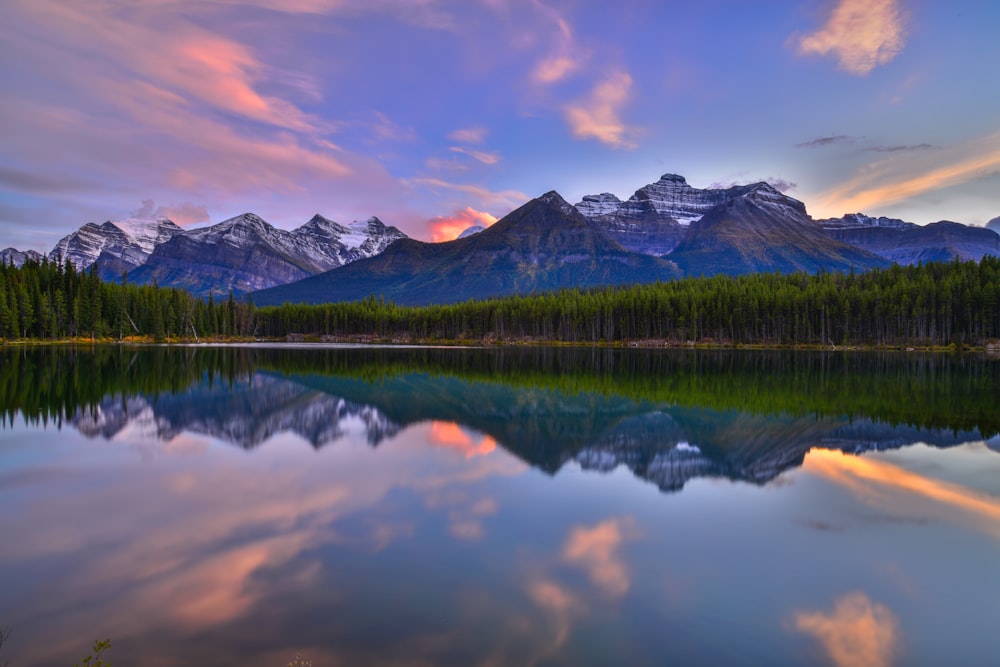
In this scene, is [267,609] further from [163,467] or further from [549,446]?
[549,446]

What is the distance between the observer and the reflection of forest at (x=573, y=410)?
2377 cm

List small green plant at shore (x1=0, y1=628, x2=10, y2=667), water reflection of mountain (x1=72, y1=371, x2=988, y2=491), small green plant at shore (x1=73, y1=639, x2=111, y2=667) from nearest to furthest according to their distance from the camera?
small green plant at shore (x1=73, y1=639, x2=111, y2=667) → small green plant at shore (x1=0, y1=628, x2=10, y2=667) → water reflection of mountain (x1=72, y1=371, x2=988, y2=491)

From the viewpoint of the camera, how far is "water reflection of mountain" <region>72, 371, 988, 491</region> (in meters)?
21.8

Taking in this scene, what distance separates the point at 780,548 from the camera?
12.9 metres

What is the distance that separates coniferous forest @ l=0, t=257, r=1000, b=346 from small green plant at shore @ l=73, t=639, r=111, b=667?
413 feet

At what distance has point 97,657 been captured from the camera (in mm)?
7914

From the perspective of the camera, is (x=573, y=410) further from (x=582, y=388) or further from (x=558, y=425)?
(x=582, y=388)

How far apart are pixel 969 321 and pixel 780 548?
139 m

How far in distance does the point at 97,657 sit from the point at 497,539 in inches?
297

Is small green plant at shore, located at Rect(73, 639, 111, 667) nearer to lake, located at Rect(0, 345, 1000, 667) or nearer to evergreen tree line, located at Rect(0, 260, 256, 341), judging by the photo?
lake, located at Rect(0, 345, 1000, 667)

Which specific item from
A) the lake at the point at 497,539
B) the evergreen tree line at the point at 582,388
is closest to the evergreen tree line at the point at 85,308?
the evergreen tree line at the point at 582,388

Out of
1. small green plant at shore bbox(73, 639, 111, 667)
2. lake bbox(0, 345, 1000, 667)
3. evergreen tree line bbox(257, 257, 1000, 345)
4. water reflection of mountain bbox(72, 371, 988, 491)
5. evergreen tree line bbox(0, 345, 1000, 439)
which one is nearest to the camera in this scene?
small green plant at shore bbox(73, 639, 111, 667)

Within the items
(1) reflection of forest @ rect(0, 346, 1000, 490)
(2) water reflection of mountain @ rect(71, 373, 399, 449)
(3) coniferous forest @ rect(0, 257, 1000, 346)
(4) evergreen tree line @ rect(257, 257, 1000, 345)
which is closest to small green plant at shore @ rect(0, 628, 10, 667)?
(1) reflection of forest @ rect(0, 346, 1000, 490)

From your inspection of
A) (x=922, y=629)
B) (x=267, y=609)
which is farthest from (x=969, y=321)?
(x=267, y=609)
